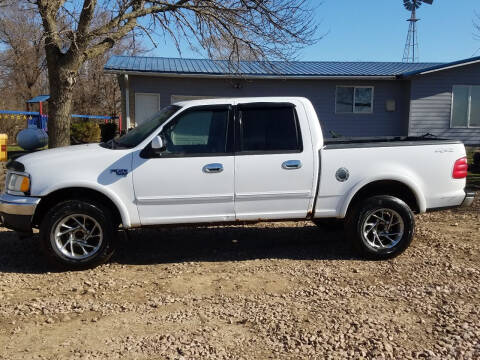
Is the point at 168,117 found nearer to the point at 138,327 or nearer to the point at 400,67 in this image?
the point at 138,327

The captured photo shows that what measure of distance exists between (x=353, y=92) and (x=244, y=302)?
601 inches

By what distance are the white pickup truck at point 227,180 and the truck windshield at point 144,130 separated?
28mm

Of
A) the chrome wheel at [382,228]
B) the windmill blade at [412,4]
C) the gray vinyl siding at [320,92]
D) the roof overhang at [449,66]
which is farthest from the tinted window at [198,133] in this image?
the windmill blade at [412,4]

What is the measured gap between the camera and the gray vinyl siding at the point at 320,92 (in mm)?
17250

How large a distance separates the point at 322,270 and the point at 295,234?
1.68m

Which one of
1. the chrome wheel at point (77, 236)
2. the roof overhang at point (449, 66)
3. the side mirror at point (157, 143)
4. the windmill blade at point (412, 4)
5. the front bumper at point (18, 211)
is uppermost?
the windmill blade at point (412, 4)

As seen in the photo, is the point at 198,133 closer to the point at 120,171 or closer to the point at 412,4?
the point at 120,171

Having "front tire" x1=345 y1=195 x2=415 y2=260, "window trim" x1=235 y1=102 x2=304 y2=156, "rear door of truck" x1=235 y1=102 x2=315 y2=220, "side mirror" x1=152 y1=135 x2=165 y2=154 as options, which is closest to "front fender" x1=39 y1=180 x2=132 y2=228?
"side mirror" x1=152 y1=135 x2=165 y2=154

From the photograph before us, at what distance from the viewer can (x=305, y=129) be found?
5562mm

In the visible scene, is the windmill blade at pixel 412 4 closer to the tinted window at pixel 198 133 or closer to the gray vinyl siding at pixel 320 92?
the gray vinyl siding at pixel 320 92

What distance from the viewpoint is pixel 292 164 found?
541 cm

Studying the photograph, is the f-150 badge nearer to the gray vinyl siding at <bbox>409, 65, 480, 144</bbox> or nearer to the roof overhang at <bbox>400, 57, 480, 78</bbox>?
the roof overhang at <bbox>400, 57, 480, 78</bbox>

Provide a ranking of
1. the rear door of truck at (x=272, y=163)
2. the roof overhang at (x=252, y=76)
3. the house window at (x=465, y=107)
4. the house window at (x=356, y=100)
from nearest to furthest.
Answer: the rear door of truck at (x=272, y=163) < the roof overhang at (x=252, y=76) < the house window at (x=465, y=107) < the house window at (x=356, y=100)

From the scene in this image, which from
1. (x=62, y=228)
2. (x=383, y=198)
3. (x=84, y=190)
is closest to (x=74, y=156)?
(x=84, y=190)
